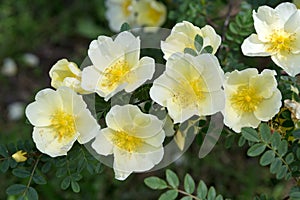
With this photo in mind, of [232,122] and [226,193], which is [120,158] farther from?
[226,193]

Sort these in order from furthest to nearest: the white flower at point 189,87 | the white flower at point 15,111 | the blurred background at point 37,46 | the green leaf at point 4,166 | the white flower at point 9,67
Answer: the white flower at point 9,67 < the white flower at point 15,111 < the blurred background at point 37,46 < the green leaf at point 4,166 < the white flower at point 189,87

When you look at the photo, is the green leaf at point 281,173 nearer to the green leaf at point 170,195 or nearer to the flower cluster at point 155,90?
the flower cluster at point 155,90

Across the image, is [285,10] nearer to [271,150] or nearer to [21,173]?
[271,150]

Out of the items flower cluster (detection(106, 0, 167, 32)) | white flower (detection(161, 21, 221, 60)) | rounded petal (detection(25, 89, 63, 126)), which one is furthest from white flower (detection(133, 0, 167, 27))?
rounded petal (detection(25, 89, 63, 126))

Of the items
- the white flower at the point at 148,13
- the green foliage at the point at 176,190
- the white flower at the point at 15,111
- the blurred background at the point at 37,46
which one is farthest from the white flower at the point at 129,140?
the white flower at the point at 15,111

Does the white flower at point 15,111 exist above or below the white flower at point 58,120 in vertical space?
below
